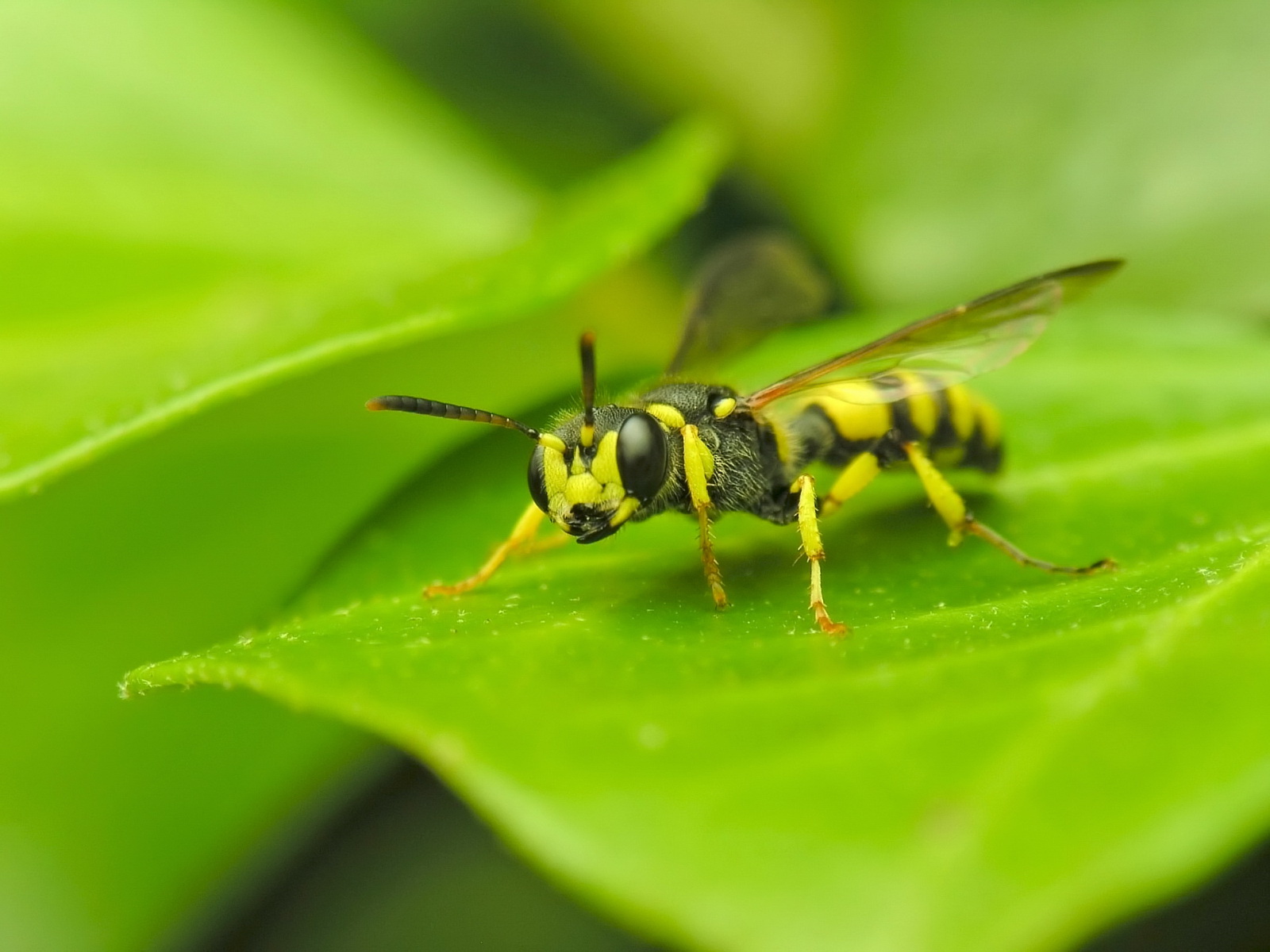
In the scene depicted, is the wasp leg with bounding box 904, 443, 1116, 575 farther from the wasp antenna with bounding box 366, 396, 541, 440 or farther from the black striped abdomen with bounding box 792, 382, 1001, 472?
the wasp antenna with bounding box 366, 396, 541, 440

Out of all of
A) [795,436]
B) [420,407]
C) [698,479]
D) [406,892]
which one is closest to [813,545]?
[698,479]

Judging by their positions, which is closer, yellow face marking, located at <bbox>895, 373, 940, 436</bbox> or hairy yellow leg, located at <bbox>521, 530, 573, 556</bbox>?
hairy yellow leg, located at <bbox>521, 530, 573, 556</bbox>

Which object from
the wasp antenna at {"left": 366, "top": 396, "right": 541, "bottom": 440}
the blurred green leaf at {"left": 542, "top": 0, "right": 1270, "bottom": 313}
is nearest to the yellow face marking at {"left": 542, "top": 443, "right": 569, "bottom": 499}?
the wasp antenna at {"left": 366, "top": 396, "right": 541, "bottom": 440}

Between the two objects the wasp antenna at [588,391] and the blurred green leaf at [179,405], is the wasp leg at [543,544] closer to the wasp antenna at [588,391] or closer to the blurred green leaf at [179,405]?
the wasp antenna at [588,391]

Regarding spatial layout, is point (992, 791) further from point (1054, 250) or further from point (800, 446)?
point (1054, 250)

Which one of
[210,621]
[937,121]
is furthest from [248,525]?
[937,121]

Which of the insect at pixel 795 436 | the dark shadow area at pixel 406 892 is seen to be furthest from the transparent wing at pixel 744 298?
the dark shadow area at pixel 406 892
